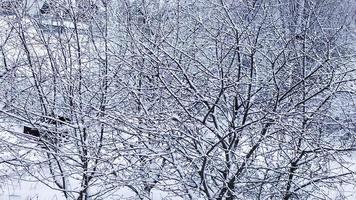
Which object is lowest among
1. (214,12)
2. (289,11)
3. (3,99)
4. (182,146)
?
(182,146)

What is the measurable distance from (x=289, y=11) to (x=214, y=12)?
6.54 ft

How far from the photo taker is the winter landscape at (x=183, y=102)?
20.7ft

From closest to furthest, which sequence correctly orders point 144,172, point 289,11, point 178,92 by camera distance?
point 144,172
point 178,92
point 289,11

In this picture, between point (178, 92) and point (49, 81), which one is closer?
point (178, 92)

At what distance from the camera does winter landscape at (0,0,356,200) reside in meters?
6.30

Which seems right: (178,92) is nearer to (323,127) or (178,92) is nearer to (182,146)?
(182,146)

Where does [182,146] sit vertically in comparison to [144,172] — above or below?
above

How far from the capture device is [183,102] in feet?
22.2

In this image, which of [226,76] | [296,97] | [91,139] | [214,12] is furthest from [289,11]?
[91,139]

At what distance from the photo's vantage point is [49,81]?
787 cm

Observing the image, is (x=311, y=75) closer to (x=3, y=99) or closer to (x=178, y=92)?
(x=178, y=92)

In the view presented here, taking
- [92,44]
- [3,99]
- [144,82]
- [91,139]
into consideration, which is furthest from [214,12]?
[3,99]

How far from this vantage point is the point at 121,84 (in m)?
7.02

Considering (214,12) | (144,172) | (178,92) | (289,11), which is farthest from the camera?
(289,11)
